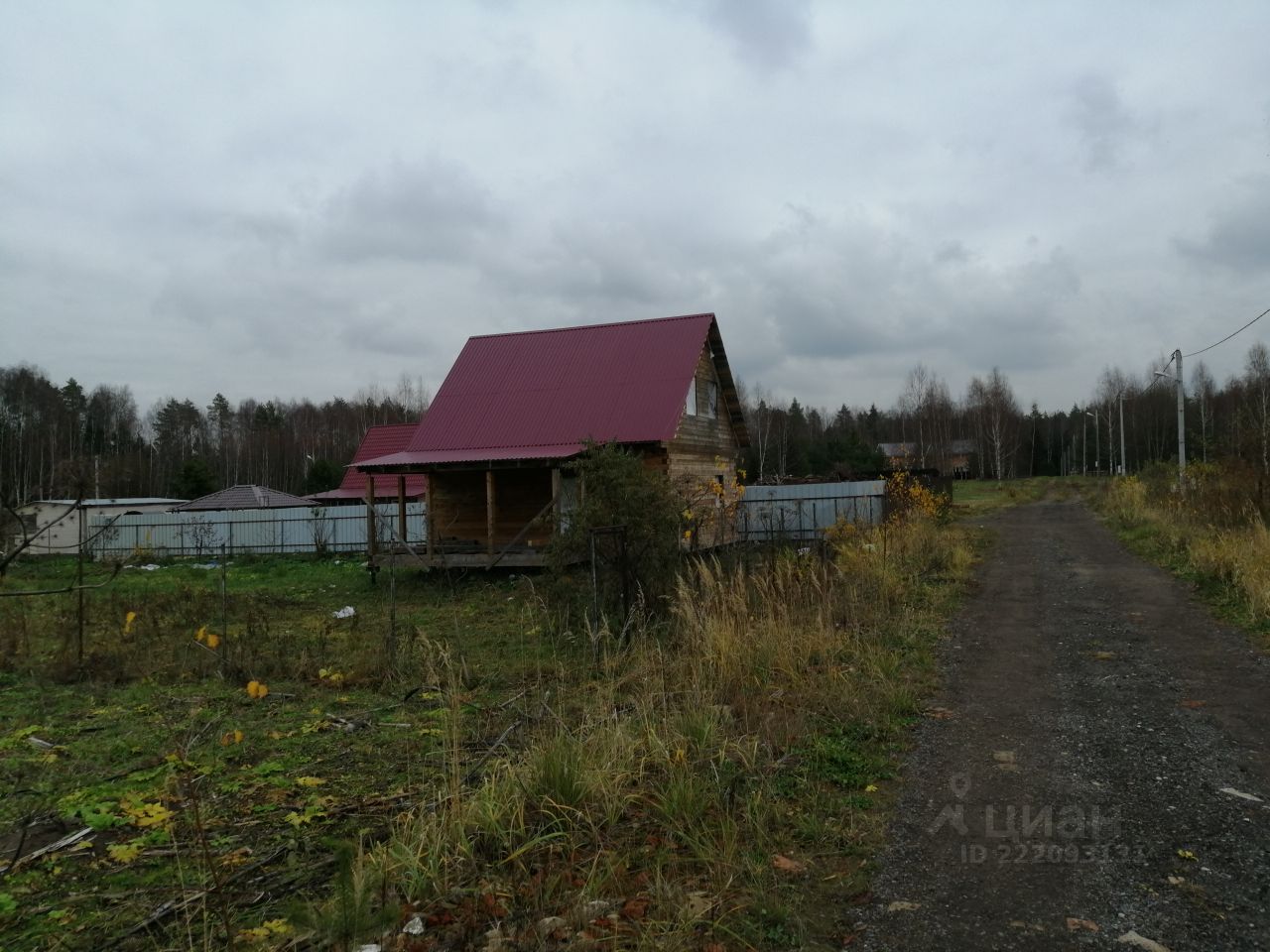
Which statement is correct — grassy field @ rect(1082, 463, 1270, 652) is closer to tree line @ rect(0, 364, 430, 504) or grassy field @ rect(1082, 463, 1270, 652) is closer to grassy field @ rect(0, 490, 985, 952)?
grassy field @ rect(0, 490, 985, 952)

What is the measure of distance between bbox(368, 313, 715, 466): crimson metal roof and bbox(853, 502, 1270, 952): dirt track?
11.7 meters

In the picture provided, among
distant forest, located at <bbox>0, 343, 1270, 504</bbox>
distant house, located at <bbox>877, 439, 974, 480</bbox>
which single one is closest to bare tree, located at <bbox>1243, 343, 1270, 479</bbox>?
distant forest, located at <bbox>0, 343, 1270, 504</bbox>

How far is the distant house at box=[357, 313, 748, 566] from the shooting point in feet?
62.2

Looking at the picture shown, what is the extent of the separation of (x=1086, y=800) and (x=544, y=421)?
17.0 metres

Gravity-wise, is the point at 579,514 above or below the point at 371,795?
above

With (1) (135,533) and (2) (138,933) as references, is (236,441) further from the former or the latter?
(2) (138,933)

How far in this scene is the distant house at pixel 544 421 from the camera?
1895cm

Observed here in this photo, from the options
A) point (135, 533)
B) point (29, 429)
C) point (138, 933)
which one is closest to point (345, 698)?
point (138, 933)

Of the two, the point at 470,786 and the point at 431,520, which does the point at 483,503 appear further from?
the point at 470,786

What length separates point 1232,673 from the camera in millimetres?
7297

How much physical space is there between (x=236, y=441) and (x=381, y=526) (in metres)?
56.9

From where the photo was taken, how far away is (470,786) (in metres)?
4.79

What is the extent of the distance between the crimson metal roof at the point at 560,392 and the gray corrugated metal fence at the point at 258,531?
5408 millimetres

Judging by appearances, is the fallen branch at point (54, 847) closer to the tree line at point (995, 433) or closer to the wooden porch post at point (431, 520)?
the wooden porch post at point (431, 520)
